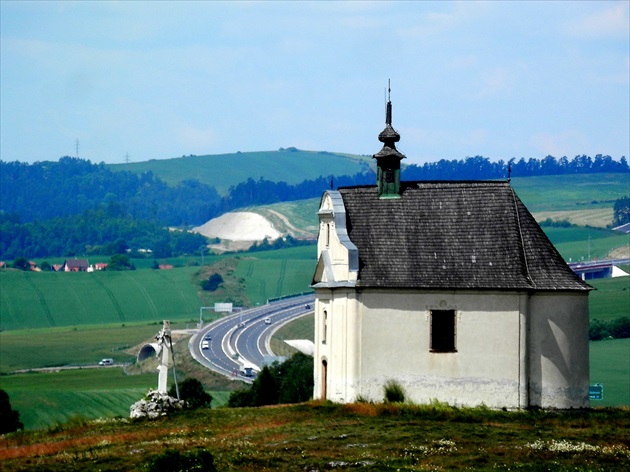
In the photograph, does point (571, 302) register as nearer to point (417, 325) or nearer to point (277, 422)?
point (417, 325)

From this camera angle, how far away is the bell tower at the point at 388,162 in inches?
2429

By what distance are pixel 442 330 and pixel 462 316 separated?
0.99 meters

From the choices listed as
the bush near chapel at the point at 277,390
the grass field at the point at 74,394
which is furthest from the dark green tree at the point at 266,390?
the grass field at the point at 74,394

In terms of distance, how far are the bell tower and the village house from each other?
2096 mm

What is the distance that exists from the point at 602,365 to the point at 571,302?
83663 millimetres

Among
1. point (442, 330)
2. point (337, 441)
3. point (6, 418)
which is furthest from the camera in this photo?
point (6, 418)

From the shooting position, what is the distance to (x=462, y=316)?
59.0 meters

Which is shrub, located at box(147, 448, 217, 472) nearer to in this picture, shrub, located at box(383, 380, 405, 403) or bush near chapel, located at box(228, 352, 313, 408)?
shrub, located at box(383, 380, 405, 403)

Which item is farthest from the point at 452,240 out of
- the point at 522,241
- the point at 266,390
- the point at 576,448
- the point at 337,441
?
the point at 266,390

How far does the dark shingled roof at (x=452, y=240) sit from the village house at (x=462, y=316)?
0.05 meters

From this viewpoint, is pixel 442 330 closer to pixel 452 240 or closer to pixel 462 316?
pixel 462 316

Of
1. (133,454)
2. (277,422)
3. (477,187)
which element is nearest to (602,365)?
(477,187)

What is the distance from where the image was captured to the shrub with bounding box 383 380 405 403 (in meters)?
58.8

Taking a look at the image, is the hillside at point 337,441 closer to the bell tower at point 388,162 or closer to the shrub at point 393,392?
the shrub at point 393,392
